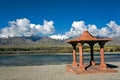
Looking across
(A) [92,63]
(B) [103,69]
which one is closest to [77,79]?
(B) [103,69]

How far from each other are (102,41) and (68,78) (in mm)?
4734

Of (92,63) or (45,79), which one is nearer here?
(45,79)

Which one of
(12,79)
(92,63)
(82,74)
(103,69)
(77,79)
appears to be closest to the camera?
(77,79)

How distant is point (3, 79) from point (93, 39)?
23.0 ft

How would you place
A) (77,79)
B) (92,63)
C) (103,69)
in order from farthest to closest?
(92,63)
(103,69)
(77,79)

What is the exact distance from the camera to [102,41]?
19.2 m

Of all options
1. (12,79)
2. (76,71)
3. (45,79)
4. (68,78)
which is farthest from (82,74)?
(12,79)

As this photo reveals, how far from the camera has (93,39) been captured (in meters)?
18.7

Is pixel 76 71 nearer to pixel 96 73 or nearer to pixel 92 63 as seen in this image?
pixel 96 73

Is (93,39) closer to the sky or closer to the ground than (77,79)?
closer to the sky

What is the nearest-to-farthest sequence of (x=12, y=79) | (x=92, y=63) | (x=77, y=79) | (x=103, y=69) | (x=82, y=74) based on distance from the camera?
1. (x=77, y=79)
2. (x=12, y=79)
3. (x=82, y=74)
4. (x=103, y=69)
5. (x=92, y=63)

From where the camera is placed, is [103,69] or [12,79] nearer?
[12,79]

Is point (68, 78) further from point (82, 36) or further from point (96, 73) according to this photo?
point (82, 36)

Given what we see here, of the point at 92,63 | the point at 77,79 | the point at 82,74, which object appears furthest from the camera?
the point at 92,63
